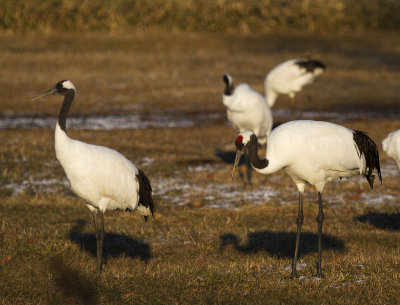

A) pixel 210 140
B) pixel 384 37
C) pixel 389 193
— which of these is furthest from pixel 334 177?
pixel 384 37

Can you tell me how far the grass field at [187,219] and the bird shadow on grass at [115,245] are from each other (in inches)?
1.1

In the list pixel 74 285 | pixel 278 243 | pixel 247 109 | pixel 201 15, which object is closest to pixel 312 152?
pixel 278 243

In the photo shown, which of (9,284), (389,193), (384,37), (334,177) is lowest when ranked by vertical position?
(384,37)

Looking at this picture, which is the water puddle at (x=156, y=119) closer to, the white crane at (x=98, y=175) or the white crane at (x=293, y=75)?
the white crane at (x=293, y=75)

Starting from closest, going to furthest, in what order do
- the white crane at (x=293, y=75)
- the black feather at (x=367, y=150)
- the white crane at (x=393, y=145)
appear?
the black feather at (x=367, y=150) → the white crane at (x=393, y=145) → the white crane at (x=293, y=75)

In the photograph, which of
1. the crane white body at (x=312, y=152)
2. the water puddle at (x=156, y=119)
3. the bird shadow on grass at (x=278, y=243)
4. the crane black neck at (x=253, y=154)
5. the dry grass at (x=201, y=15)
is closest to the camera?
the crane black neck at (x=253, y=154)

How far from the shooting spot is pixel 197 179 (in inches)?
508

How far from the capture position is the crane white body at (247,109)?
46.0 ft

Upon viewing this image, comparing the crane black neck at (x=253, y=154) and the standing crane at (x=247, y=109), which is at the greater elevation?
the crane black neck at (x=253, y=154)

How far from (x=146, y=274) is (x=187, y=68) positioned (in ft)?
67.9

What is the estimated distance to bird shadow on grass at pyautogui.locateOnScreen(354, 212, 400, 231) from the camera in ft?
34.6

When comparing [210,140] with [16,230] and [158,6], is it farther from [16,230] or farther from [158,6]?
[158,6]

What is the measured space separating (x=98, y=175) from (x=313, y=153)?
244 cm

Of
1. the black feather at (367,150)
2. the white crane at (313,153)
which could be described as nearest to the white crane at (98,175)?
the white crane at (313,153)
